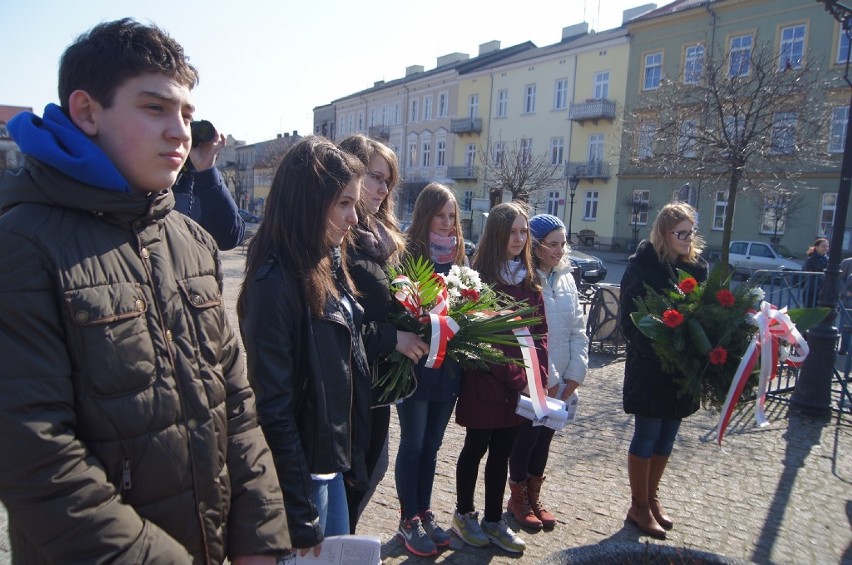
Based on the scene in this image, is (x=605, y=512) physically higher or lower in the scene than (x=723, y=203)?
lower

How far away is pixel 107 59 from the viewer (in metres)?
1.43

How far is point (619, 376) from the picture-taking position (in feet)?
25.2

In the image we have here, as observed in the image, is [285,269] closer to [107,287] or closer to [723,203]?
[107,287]

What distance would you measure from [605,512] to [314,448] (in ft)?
8.39

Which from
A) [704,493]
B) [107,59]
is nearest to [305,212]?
[107,59]

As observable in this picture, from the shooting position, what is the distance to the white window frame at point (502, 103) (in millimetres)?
41469

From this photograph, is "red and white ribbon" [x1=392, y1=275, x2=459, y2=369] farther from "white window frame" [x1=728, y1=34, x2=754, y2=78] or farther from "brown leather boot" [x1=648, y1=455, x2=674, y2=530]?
"white window frame" [x1=728, y1=34, x2=754, y2=78]

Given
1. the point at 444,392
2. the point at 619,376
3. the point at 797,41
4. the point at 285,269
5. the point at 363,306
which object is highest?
the point at 797,41

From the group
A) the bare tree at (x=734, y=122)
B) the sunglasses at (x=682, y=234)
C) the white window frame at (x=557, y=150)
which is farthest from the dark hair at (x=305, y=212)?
the white window frame at (x=557, y=150)

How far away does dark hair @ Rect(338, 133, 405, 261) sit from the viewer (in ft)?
9.68

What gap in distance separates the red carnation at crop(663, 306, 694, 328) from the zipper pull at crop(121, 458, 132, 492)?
2.85 meters

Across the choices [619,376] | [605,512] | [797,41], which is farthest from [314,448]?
[797,41]

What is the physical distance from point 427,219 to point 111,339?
2.29 m

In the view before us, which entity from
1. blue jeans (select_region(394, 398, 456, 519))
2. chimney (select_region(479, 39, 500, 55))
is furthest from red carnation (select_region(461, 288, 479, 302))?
chimney (select_region(479, 39, 500, 55))
